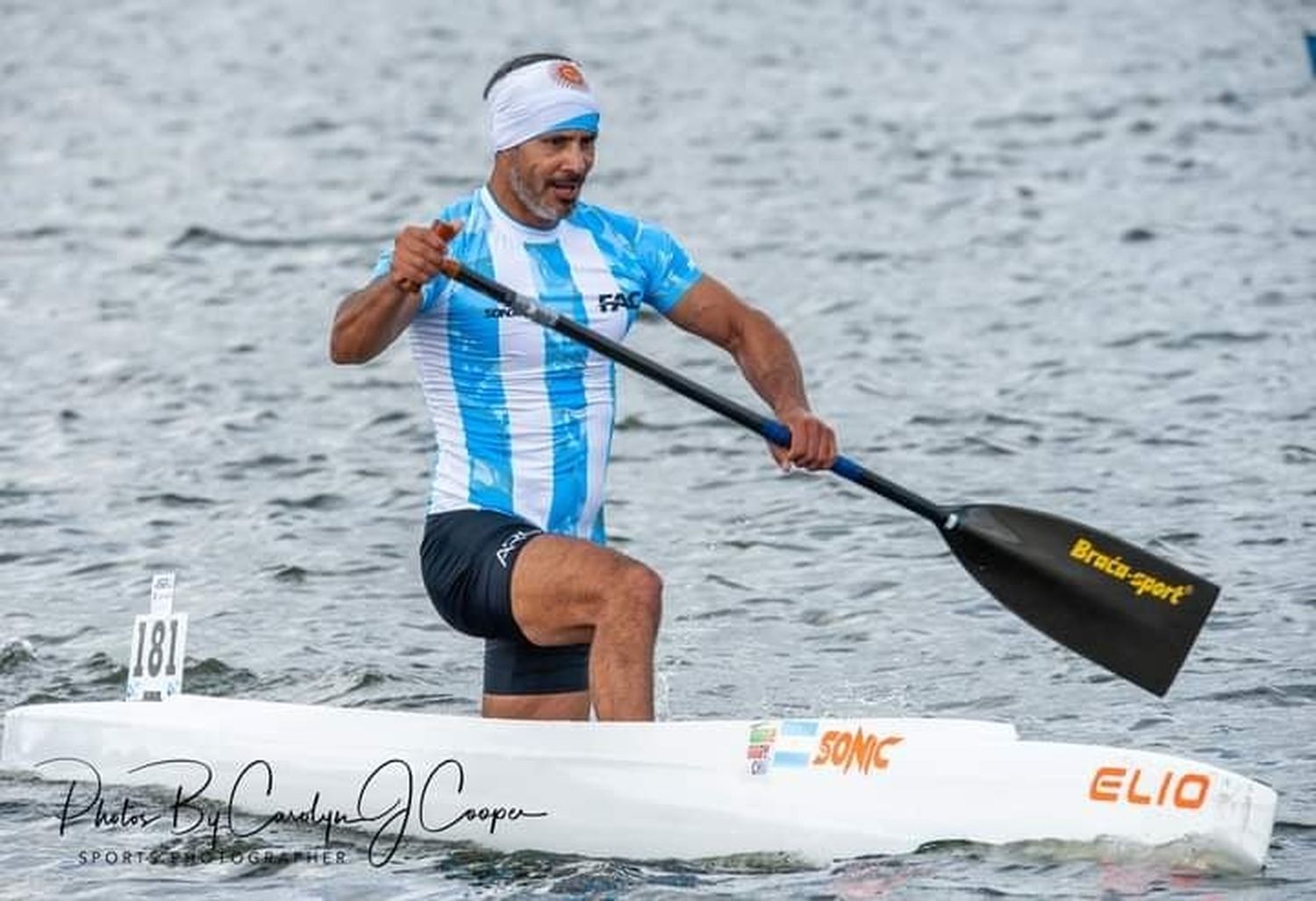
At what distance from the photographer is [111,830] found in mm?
9273

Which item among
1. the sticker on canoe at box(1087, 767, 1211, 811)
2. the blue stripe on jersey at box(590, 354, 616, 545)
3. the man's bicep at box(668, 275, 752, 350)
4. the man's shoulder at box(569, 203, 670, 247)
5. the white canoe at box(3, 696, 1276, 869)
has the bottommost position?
the white canoe at box(3, 696, 1276, 869)

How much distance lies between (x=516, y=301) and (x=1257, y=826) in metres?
2.63

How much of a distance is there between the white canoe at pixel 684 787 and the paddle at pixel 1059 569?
0.66 m

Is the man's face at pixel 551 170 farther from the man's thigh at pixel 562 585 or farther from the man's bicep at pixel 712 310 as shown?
the man's thigh at pixel 562 585

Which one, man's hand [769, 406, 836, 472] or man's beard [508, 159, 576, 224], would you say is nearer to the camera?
man's hand [769, 406, 836, 472]

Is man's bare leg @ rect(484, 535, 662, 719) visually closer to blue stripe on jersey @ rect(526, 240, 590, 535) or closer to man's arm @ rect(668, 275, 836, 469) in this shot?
blue stripe on jersey @ rect(526, 240, 590, 535)

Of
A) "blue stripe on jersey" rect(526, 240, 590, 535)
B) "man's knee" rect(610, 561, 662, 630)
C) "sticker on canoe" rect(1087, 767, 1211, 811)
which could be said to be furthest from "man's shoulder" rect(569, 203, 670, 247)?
"sticker on canoe" rect(1087, 767, 1211, 811)

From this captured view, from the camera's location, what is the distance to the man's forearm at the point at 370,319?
827 centimetres

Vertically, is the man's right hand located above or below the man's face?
below

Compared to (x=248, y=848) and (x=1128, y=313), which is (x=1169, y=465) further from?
(x=248, y=848)

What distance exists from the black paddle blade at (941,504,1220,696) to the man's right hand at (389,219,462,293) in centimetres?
198

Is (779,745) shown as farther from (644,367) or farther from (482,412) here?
(482,412)

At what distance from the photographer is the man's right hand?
8.12 meters

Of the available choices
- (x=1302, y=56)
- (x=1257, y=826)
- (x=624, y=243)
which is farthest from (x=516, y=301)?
(x=1302, y=56)
